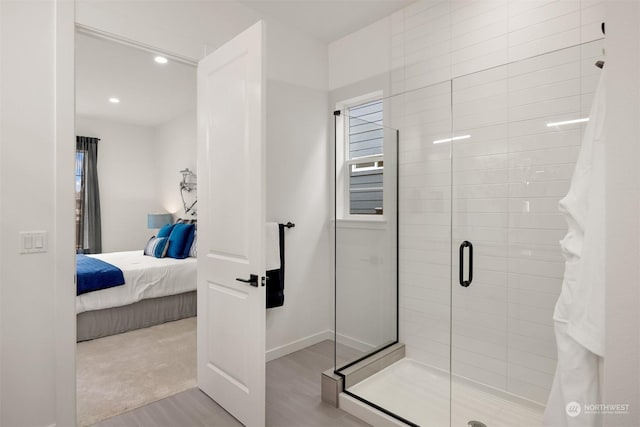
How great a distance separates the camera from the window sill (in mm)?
2684

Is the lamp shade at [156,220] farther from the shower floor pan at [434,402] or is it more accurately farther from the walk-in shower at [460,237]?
the shower floor pan at [434,402]

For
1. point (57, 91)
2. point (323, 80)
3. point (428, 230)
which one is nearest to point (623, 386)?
point (428, 230)

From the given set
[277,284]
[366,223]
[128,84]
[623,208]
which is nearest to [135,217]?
[128,84]

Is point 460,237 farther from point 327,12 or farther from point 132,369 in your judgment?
point 132,369

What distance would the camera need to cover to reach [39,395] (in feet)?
5.80

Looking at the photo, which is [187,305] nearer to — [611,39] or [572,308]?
[572,308]

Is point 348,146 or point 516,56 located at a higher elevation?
point 516,56

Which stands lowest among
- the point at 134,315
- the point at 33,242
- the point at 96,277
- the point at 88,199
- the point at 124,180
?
the point at 134,315

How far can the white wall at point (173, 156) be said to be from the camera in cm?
544

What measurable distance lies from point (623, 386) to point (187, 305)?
400 cm

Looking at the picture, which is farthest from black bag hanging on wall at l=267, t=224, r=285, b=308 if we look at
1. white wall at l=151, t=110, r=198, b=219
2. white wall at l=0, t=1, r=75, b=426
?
white wall at l=151, t=110, r=198, b=219

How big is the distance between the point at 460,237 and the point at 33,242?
245cm

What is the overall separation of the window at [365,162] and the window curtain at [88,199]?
5009 millimetres

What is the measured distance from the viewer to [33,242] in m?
1.77
